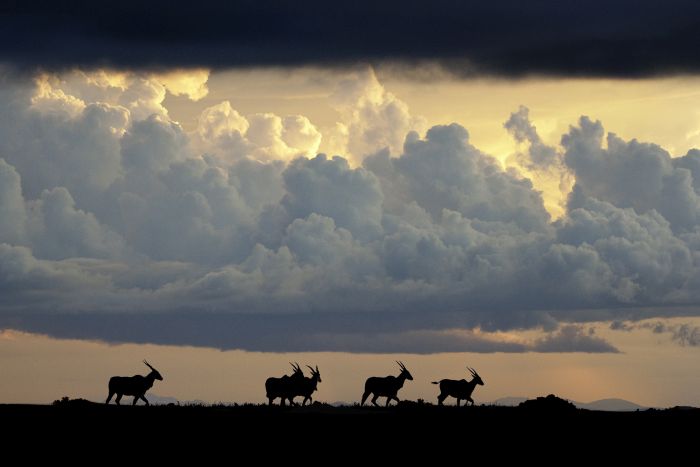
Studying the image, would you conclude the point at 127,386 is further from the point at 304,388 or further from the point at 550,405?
the point at 550,405

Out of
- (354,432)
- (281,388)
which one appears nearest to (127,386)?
(281,388)

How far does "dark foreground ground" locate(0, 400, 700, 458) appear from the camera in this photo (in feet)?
234

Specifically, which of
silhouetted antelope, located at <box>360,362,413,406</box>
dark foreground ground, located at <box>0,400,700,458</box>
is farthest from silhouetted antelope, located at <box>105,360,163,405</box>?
silhouetted antelope, located at <box>360,362,413,406</box>

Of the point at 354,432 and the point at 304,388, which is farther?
the point at 304,388

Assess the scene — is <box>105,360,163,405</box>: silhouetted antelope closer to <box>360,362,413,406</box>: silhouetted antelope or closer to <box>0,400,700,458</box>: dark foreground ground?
<box>0,400,700,458</box>: dark foreground ground

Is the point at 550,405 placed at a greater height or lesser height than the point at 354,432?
greater

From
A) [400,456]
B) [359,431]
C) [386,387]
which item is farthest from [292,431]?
[386,387]

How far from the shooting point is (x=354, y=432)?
7656 centimetres

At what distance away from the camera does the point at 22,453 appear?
69375 mm

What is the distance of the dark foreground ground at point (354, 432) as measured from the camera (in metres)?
71.4

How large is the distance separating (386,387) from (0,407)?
921 inches

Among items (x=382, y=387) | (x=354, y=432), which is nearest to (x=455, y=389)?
(x=382, y=387)

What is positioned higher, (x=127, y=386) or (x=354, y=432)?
(x=127, y=386)

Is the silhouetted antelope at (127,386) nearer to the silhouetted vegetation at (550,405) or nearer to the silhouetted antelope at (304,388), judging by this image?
the silhouetted antelope at (304,388)
